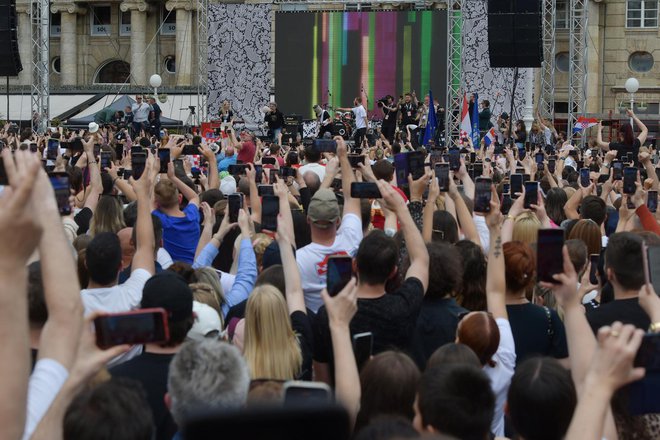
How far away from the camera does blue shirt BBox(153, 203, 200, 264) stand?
935 centimetres

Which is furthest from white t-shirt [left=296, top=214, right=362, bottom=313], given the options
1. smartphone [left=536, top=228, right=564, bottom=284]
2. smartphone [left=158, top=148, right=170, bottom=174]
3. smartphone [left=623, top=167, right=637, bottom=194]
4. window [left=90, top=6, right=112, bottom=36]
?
window [left=90, top=6, right=112, bottom=36]

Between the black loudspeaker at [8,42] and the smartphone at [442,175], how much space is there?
2009cm

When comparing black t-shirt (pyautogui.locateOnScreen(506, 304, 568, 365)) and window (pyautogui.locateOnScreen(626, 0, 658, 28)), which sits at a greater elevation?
window (pyautogui.locateOnScreen(626, 0, 658, 28))

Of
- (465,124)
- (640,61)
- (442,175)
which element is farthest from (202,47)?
(442,175)

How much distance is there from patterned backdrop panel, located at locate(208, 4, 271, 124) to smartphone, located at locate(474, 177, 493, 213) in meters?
31.6

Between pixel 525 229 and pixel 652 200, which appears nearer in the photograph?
pixel 525 229

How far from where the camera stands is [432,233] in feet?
27.3

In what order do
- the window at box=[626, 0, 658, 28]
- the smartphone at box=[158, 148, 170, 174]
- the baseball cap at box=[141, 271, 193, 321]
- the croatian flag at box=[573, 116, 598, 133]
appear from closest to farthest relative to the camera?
the baseball cap at box=[141, 271, 193, 321] < the smartphone at box=[158, 148, 170, 174] < the croatian flag at box=[573, 116, 598, 133] < the window at box=[626, 0, 658, 28]

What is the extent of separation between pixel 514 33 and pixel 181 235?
18265 millimetres

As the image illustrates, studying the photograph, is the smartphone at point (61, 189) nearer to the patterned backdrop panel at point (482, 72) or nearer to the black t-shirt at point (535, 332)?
the black t-shirt at point (535, 332)

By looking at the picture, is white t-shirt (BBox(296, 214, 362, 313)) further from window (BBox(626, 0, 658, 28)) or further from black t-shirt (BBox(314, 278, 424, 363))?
window (BBox(626, 0, 658, 28))

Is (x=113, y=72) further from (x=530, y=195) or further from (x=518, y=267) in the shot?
(x=518, y=267)

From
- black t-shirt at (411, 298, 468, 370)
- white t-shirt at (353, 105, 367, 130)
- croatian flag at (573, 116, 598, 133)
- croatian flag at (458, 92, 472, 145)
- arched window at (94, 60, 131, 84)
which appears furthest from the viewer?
arched window at (94, 60, 131, 84)

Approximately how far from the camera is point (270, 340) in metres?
5.08
